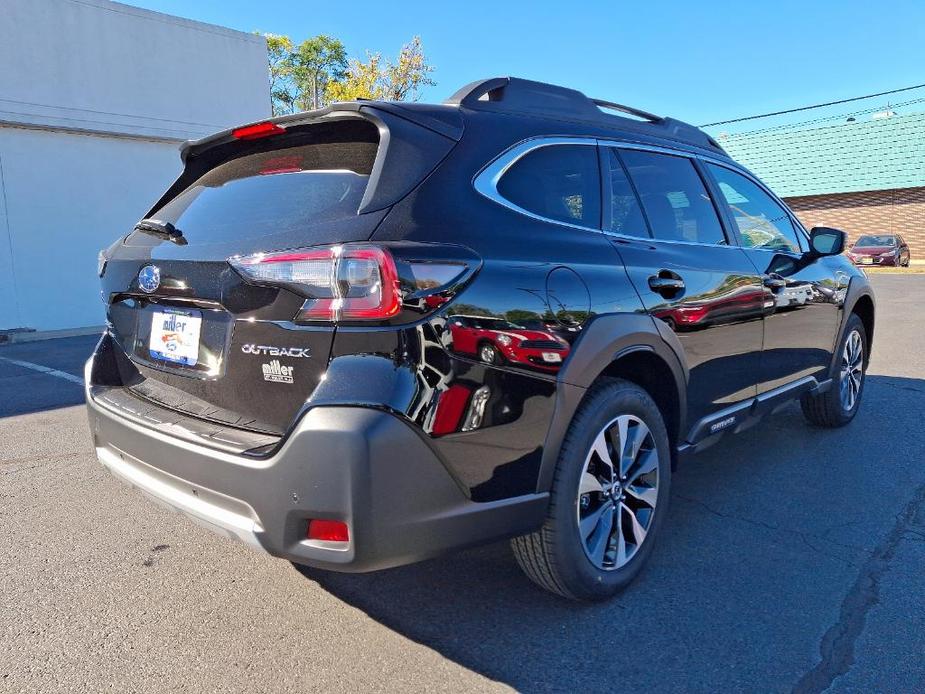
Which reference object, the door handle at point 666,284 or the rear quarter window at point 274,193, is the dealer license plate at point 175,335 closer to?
the rear quarter window at point 274,193

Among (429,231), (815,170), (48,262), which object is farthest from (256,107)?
(815,170)

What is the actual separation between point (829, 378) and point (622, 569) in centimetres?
271

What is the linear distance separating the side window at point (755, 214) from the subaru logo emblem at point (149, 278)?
9.24ft

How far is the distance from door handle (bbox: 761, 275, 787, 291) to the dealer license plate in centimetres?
279

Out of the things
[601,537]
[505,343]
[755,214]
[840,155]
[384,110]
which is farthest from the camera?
[840,155]

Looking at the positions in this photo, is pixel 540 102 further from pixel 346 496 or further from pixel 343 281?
pixel 346 496

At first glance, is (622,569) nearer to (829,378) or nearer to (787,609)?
(787,609)

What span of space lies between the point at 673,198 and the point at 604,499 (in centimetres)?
156

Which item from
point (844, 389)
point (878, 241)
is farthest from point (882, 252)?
point (844, 389)

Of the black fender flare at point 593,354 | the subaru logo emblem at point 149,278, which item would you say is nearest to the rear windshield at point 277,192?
the subaru logo emblem at point 149,278

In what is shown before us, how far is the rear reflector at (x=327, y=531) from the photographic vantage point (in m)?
2.04

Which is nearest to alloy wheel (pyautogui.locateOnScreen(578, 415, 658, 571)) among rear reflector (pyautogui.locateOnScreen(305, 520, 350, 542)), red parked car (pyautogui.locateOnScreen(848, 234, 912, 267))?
rear reflector (pyautogui.locateOnScreen(305, 520, 350, 542))

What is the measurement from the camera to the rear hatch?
2.16m

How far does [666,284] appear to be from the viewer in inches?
117
